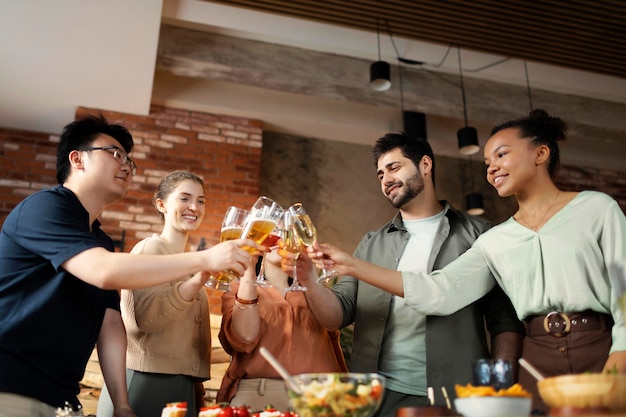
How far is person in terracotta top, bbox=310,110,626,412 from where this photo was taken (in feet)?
5.60

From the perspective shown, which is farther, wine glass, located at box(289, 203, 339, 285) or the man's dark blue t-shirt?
wine glass, located at box(289, 203, 339, 285)

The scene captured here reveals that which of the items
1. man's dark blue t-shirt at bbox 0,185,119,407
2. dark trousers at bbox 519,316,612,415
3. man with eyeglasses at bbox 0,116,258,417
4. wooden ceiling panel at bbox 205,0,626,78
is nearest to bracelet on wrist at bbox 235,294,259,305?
man with eyeglasses at bbox 0,116,258,417

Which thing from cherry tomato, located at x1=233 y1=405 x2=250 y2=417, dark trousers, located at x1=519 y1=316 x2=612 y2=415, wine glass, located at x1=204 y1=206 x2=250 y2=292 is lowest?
cherry tomato, located at x1=233 y1=405 x2=250 y2=417

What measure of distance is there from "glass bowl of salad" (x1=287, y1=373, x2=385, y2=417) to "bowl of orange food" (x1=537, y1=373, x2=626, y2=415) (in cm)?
33

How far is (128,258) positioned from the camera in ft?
5.15

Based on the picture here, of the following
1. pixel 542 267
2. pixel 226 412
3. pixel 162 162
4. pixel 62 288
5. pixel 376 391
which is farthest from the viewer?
pixel 162 162

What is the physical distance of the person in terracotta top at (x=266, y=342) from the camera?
213 centimetres

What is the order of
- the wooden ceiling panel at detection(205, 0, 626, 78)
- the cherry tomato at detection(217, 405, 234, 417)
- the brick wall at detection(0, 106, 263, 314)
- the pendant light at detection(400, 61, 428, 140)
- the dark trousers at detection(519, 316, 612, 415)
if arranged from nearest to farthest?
the cherry tomato at detection(217, 405, 234, 417), the dark trousers at detection(519, 316, 612, 415), the wooden ceiling panel at detection(205, 0, 626, 78), the brick wall at detection(0, 106, 263, 314), the pendant light at detection(400, 61, 428, 140)

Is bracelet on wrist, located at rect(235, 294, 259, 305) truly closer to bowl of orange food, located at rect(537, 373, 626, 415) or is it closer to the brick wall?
bowl of orange food, located at rect(537, 373, 626, 415)

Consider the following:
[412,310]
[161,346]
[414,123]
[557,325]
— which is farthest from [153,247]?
[414,123]

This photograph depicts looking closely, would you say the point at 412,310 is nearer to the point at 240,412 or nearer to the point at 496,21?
the point at 240,412

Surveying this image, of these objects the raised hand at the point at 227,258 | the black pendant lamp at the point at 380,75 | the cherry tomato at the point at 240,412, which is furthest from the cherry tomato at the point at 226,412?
the black pendant lamp at the point at 380,75

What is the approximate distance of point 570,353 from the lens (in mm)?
1703

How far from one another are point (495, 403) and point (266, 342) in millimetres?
1266
